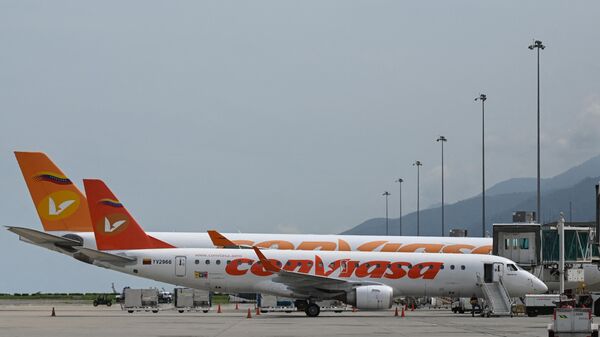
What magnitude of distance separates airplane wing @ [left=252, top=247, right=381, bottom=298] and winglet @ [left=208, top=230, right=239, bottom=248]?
752cm

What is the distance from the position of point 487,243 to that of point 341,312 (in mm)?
11897

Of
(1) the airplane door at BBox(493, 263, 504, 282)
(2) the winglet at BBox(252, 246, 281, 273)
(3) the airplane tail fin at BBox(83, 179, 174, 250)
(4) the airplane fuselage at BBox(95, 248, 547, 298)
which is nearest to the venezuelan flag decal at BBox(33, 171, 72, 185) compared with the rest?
(3) the airplane tail fin at BBox(83, 179, 174, 250)

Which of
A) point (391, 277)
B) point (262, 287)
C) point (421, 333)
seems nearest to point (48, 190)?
point (262, 287)

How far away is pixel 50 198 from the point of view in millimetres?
56750

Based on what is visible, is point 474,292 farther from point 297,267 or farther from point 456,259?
point 297,267

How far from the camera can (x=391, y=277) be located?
49.1 meters

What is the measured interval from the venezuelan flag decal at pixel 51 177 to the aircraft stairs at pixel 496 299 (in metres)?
22.5

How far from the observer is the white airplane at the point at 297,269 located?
47.6 metres

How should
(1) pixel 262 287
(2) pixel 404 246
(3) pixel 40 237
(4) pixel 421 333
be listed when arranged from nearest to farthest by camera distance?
(4) pixel 421 333 < (1) pixel 262 287 < (3) pixel 40 237 < (2) pixel 404 246

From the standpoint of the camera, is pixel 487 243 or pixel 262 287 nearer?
pixel 262 287

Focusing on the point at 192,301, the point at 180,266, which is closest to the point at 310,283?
the point at 180,266

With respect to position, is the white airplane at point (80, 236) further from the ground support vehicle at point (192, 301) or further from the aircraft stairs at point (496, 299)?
the aircraft stairs at point (496, 299)

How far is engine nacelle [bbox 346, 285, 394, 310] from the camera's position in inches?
1839

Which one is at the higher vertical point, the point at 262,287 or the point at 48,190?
the point at 48,190
